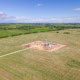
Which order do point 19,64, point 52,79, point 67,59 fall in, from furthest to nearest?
point 67,59
point 19,64
point 52,79

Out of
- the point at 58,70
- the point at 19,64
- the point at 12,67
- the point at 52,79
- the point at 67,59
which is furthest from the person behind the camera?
the point at 67,59

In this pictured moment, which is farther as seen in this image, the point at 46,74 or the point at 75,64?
the point at 75,64

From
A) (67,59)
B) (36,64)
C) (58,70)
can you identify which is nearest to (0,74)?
(36,64)

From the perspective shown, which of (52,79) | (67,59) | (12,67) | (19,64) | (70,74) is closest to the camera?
(52,79)

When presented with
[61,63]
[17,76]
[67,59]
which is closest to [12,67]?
[17,76]

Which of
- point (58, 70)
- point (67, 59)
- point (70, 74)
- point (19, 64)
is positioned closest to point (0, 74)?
point (19, 64)

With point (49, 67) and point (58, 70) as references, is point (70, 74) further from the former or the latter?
point (49, 67)

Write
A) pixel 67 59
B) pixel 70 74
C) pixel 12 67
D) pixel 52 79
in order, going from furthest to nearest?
pixel 67 59 < pixel 12 67 < pixel 70 74 < pixel 52 79

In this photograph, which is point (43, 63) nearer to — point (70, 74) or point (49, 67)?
point (49, 67)

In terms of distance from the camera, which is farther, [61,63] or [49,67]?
[61,63]
